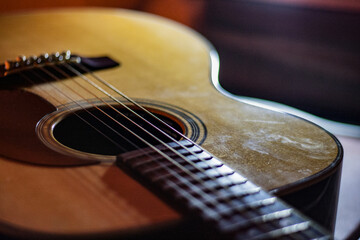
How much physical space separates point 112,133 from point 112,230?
1.24 ft

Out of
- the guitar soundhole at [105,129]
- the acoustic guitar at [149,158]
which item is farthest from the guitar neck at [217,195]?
the guitar soundhole at [105,129]

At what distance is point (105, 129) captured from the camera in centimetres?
76

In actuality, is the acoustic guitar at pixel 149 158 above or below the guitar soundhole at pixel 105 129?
above

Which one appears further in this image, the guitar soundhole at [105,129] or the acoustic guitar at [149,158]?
the guitar soundhole at [105,129]

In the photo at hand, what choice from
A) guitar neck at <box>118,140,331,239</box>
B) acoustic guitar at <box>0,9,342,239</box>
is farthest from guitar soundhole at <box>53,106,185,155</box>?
guitar neck at <box>118,140,331,239</box>

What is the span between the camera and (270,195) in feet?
1.54

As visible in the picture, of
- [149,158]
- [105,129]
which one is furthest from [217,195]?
[105,129]

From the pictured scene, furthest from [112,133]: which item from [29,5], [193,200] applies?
[29,5]

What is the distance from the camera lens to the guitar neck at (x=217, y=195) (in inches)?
16.1

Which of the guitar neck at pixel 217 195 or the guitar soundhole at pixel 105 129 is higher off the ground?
the guitar neck at pixel 217 195

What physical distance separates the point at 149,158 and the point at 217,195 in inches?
4.6

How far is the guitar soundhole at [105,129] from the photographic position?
72 cm

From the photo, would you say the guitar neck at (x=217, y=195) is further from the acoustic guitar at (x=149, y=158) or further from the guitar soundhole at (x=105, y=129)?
the guitar soundhole at (x=105, y=129)

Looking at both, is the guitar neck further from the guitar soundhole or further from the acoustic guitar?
the guitar soundhole
